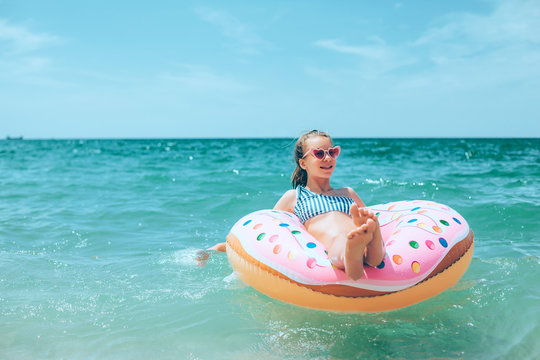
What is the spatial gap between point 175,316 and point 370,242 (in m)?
1.48

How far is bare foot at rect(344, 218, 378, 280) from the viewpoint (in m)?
2.24

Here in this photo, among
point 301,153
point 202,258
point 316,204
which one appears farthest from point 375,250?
point 202,258

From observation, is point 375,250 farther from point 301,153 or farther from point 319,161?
point 301,153

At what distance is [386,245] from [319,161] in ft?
2.97

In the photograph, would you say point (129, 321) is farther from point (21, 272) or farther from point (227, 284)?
point (21, 272)

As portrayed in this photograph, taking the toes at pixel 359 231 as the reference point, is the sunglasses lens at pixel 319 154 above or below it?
above

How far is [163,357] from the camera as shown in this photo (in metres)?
2.54

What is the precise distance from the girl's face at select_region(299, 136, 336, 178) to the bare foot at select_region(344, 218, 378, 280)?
1145 mm

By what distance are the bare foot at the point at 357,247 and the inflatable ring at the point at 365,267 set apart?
154 mm

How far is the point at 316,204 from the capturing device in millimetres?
3479

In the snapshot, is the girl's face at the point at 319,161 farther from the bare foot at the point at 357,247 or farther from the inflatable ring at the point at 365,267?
the bare foot at the point at 357,247

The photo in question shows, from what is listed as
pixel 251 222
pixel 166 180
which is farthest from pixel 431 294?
pixel 166 180

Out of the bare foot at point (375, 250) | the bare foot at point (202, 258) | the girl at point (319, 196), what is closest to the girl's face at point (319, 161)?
the girl at point (319, 196)

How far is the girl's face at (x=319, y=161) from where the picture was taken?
348cm
